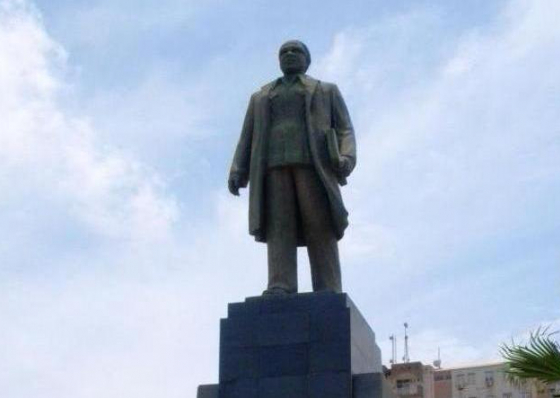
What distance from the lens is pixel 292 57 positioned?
13.8m

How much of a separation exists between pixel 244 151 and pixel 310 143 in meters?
Answer: 0.90

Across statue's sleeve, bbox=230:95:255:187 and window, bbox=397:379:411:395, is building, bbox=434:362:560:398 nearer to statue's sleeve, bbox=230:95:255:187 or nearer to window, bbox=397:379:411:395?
window, bbox=397:379:411:395

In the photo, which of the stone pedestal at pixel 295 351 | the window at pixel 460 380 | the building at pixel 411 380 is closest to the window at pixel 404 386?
the building at pixel 411 380

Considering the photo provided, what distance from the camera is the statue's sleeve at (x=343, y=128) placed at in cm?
1331

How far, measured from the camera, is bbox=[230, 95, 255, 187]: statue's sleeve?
13.6 meters

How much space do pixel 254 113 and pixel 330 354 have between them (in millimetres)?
3100

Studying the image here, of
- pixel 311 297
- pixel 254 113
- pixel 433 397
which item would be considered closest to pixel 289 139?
pixel 254 113

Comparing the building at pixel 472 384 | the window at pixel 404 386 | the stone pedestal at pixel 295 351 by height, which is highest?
the building at pixel 472 384

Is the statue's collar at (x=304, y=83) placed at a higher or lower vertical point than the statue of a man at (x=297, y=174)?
higher

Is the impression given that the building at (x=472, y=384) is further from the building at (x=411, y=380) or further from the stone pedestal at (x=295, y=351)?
the stone pedestal at (x=295, y=351)

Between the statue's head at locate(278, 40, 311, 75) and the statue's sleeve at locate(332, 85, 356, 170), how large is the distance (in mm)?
472

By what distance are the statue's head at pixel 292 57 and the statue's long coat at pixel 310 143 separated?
0.16 metres

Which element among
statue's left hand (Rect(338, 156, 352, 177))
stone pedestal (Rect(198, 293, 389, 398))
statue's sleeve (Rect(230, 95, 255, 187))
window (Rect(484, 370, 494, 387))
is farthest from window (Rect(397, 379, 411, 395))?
stone pedestal (Rect(198, 293, 389, 398))

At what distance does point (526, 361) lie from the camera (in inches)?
500
